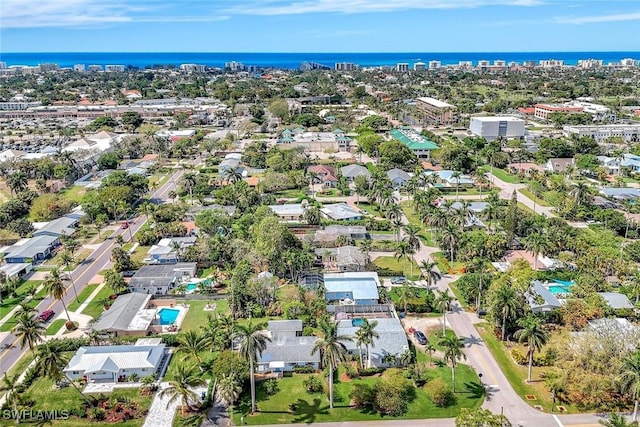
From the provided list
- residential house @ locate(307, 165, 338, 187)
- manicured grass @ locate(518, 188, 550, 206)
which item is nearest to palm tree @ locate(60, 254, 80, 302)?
residential house @ locate(307, 165, 338, 187)

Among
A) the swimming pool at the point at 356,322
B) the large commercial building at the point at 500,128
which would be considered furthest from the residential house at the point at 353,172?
the swimming pool at the point at 356,322

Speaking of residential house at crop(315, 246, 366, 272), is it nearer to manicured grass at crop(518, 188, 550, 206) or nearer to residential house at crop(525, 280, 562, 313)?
residential house at crop(525, 280, 562, 313)

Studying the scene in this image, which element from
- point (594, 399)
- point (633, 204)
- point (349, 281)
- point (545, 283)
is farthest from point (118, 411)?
point (633, 204)

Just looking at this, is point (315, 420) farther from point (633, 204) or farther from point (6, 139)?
point (6, 139)

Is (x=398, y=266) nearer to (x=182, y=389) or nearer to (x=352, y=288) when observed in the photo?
(x=352, y=288)

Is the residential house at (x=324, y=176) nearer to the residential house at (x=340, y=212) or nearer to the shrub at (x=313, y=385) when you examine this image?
the residential house at (x=340, y=212)

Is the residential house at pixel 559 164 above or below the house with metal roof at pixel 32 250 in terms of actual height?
above

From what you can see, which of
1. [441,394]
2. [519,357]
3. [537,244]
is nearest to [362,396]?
[441,394]
